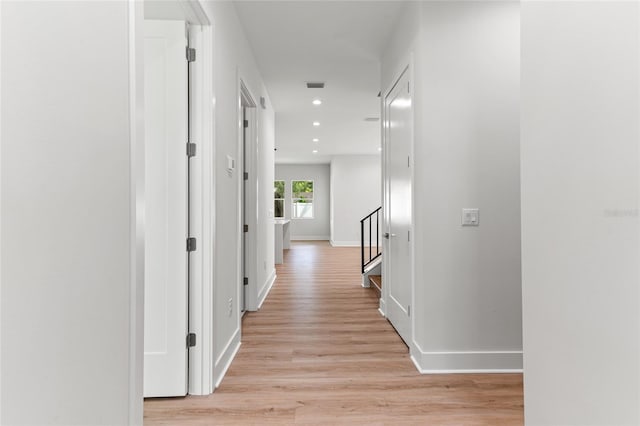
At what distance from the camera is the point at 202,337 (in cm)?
211

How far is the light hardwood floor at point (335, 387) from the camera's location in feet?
6.28

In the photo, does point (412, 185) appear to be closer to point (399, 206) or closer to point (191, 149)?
point (399, 206)

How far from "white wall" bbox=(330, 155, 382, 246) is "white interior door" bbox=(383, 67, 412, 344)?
7.21 meters

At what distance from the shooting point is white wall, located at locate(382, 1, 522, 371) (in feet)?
8.14

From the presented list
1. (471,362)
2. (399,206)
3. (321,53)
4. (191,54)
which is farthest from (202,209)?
(321,53)

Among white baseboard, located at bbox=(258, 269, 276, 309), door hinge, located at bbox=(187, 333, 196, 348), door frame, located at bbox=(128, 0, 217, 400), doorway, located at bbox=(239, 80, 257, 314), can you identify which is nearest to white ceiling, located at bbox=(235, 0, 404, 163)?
doorway, located at bbox=(239, 80, 257, 314)
